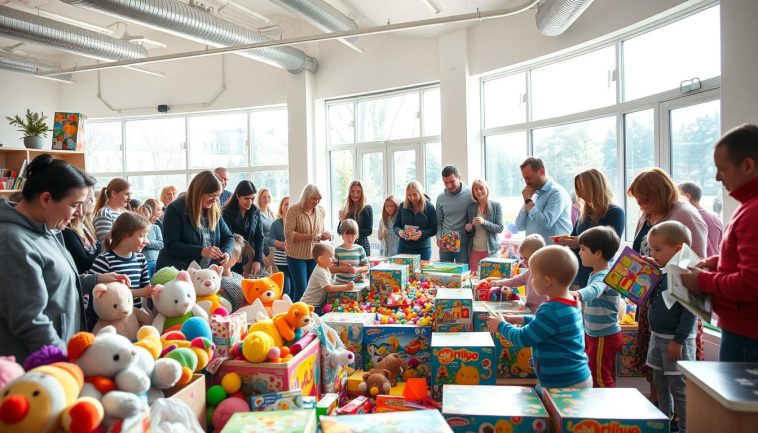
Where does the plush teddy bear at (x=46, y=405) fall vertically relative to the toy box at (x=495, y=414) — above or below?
above

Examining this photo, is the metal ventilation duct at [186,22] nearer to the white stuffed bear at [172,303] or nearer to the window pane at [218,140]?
the window pane at [218,140]

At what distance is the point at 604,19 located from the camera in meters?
Result: 5.36

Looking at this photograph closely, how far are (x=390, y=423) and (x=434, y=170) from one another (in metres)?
7.04

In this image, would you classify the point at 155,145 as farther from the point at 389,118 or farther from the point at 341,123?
the point at 389,118

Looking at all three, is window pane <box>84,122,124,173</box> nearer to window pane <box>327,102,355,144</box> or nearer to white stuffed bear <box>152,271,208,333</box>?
window pane <box>327,102,355,144</box>

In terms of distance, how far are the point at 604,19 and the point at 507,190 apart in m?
2.69

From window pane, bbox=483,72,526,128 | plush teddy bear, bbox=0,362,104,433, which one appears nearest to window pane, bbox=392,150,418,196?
window pane, bbox=483,72,526,128

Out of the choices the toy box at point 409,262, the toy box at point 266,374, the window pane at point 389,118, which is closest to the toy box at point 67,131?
the window pane at point 389,118

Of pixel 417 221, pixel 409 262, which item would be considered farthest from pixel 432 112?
pixel 409 262

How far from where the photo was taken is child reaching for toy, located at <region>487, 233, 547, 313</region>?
304 cm

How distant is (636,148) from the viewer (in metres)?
5.40

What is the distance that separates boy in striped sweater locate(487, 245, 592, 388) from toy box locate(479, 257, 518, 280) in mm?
1346

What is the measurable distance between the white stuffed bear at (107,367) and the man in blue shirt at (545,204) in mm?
3402

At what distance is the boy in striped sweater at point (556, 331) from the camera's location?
2.13 m
